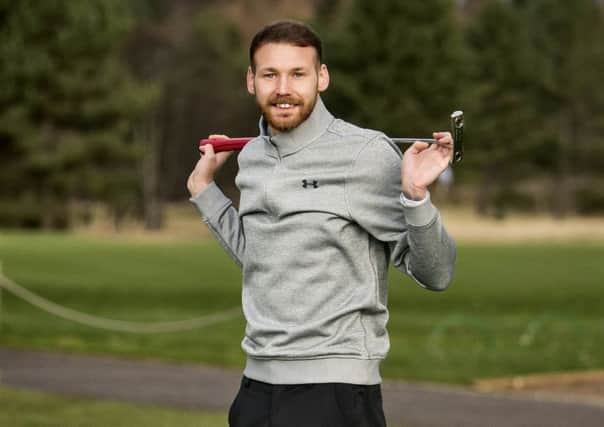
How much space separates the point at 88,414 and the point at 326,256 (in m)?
7.07

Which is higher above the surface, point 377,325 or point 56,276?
point 377,325

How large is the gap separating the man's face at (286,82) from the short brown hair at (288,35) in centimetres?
1

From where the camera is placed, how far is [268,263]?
10.9 ft

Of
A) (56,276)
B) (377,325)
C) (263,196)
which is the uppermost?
(263,196)

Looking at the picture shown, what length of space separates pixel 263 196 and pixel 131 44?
246ft

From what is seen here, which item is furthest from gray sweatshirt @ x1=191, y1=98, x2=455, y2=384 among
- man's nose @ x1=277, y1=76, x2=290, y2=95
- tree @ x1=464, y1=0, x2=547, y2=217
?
tree @ x1=464, y1=0, x2=547, y2=217

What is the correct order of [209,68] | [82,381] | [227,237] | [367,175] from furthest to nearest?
[209,68] → [82,381] → [227,237] → [367,175]

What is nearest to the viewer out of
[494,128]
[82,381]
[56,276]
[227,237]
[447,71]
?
[227,237]

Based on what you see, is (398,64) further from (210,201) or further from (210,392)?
(210,201)

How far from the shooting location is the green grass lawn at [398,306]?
14133mm

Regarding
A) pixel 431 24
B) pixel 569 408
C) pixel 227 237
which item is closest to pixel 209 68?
pixel 431 24

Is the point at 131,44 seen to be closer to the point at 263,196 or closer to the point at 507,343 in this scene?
the point at 507,343

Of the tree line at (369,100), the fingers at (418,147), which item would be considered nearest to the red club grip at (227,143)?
the fingers at (418,147)

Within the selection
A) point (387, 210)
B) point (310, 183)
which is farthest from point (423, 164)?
point (310, 183)
